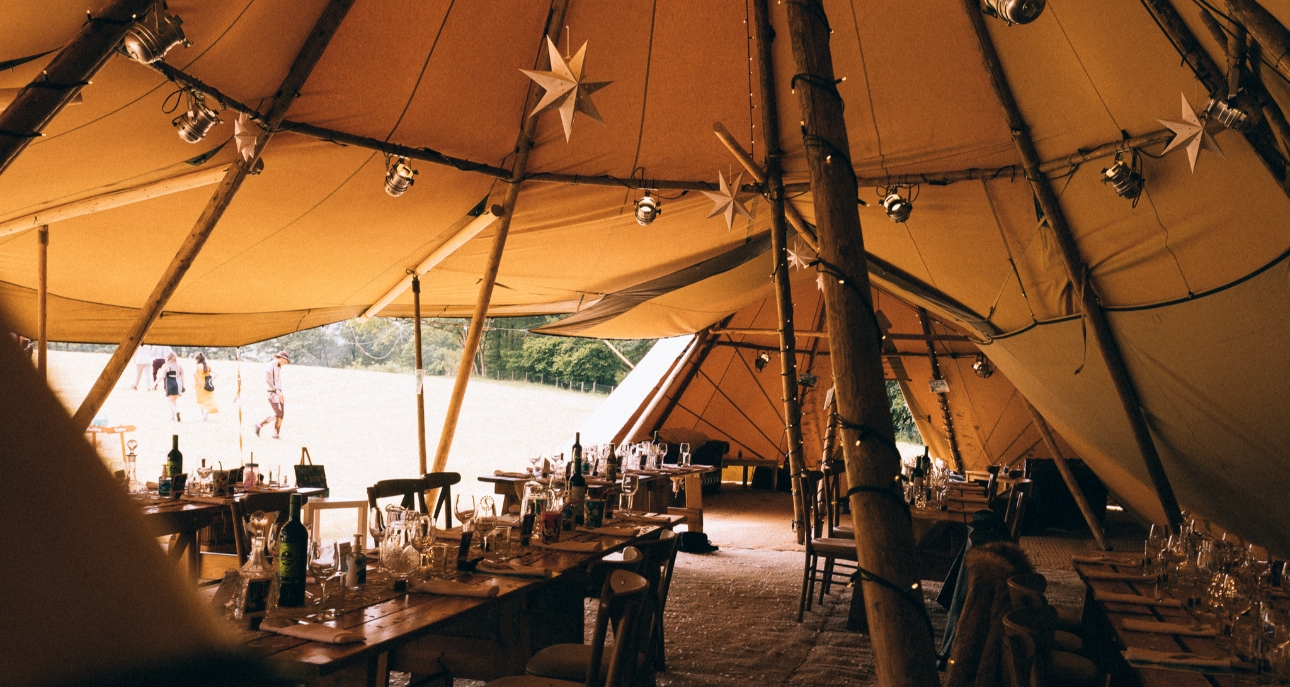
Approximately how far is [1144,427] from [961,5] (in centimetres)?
326

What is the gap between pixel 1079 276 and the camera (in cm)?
622

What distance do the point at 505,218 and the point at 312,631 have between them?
16.0 feet

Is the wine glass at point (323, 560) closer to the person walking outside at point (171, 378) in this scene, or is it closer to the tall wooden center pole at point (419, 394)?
the tall wooden center pole at point (419, 394)

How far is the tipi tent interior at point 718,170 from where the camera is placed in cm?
443

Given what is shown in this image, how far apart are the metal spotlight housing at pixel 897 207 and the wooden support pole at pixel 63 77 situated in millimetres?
5483

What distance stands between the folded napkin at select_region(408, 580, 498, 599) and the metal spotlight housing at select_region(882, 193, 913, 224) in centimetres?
501

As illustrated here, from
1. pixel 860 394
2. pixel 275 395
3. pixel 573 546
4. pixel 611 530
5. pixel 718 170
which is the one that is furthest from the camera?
pixel 275 395

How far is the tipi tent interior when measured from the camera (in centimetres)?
443

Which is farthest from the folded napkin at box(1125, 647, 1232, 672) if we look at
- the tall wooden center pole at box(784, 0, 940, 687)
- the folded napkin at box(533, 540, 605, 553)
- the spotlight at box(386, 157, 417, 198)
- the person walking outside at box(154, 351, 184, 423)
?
the person walking outside at box(154, 351, 184, 423)

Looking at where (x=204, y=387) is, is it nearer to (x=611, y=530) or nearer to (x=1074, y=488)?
(x=611, y=530)

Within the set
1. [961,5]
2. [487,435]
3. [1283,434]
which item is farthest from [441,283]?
[487,435]

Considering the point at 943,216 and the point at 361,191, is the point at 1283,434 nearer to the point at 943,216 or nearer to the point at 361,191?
the point at 943,216

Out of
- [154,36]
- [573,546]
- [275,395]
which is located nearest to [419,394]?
[573,546]

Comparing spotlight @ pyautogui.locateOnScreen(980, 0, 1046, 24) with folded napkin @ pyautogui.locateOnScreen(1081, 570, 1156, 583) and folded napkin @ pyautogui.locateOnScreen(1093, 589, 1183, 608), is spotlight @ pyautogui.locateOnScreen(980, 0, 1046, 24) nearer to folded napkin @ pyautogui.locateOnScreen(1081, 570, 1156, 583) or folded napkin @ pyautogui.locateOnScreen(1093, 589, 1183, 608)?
folded napkin @ pyautogui.locateOnScreen(1093, 589, 1183, 608)
